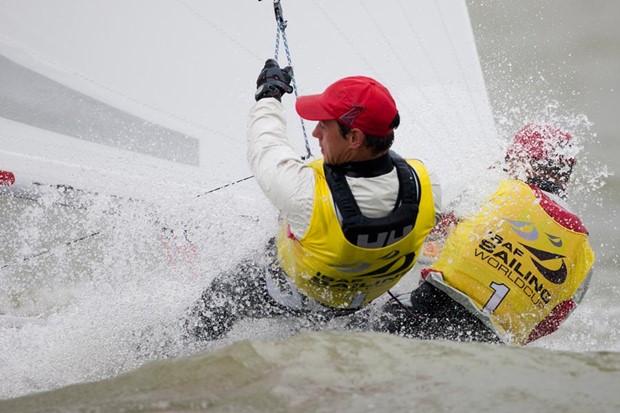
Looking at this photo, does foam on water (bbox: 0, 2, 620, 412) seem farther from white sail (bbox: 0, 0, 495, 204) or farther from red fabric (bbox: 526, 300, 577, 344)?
red fabric (bbox: 526, 300, 577, 344)

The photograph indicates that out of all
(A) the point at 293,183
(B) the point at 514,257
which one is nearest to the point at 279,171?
(A) the point at 293,183


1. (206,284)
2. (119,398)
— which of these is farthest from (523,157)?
(119,398)

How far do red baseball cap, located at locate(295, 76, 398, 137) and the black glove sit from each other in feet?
0.92

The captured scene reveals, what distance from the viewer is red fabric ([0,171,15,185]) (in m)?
2.32

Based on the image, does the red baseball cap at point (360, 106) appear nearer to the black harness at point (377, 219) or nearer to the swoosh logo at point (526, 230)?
the black harness at point (377, 219)

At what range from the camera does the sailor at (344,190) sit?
182 centimetres

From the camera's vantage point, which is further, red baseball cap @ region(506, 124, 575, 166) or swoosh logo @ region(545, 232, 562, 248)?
red baseball cap @ region(506, 124, 575, 166)

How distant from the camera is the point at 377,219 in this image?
1.82m

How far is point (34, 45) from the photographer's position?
239 centimetres

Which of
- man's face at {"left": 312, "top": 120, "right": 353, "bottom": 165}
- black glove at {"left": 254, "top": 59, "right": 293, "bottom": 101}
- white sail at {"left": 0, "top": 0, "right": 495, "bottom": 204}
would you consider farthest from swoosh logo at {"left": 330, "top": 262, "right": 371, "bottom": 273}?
white sail at {"left": 0, "top": 0, "right": 495, "bottom": 204}

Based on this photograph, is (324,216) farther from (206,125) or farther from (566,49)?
(566,49)

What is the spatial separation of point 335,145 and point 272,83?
38 centimetres

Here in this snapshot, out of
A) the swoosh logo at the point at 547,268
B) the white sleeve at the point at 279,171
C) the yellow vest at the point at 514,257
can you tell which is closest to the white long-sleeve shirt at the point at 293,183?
the white sleeve at the point at 279,171

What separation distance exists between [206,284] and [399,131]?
203 cm
